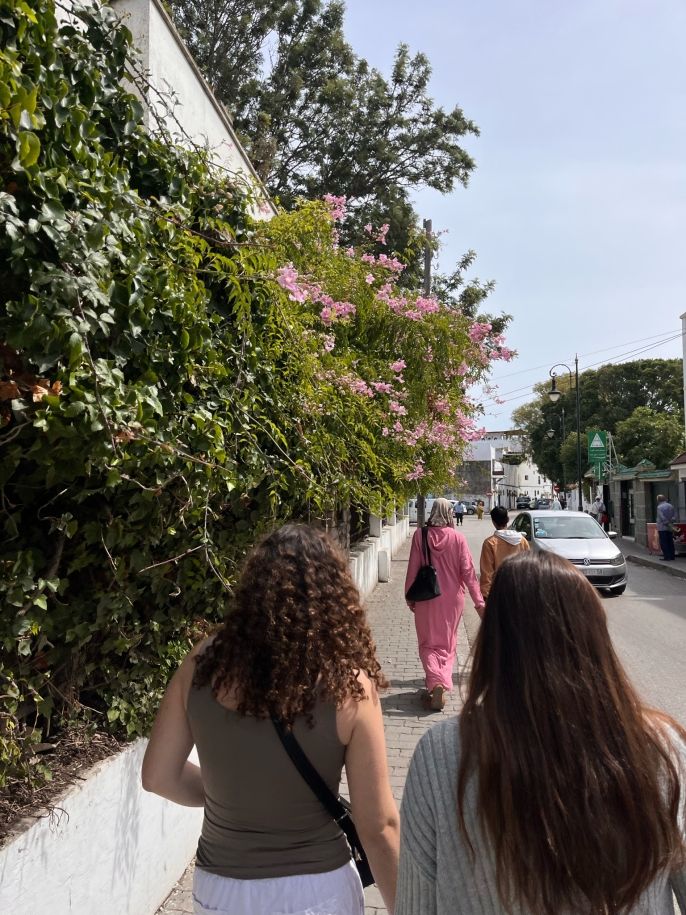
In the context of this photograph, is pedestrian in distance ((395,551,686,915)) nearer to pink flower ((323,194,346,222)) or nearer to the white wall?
the white wall

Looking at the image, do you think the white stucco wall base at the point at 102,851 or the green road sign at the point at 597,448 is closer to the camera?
the white stucco wall base at the point at 102,851

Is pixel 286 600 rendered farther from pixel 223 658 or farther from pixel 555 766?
pixel 555 766

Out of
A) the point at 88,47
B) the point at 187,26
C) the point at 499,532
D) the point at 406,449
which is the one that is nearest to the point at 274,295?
the point at 88,47

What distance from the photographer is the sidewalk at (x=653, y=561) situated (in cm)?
1841

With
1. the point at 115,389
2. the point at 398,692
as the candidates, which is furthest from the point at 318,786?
the point at 398,692

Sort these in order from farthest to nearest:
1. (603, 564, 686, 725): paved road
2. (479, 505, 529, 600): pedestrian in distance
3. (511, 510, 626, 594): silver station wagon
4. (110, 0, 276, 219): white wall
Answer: (511, 510, 626, 594): silver station wagon, (479, 505, 529, 600): pedestrian in distance, (603, 564, 686, 725): paved road, (110, 0, 276, 219): white wall

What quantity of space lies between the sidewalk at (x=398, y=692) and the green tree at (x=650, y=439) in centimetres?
2592

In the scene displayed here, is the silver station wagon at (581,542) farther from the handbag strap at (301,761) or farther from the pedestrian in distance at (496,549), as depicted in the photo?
the handbag strap at (301,761)

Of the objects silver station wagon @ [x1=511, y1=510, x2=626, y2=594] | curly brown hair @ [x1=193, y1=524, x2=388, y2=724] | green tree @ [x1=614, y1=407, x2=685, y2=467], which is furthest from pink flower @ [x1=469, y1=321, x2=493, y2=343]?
green tree @ [x1=614, y1=407, x2=685, y2=467]

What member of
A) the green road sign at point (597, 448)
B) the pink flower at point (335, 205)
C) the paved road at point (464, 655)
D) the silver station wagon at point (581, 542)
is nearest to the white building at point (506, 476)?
the green road sign at point (597, 448)

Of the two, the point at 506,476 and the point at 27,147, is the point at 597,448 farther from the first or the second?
→ the point at 506,476

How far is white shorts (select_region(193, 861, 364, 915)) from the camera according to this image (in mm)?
1912

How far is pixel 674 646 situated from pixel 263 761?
8.95m

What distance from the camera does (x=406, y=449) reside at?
9281 mm
